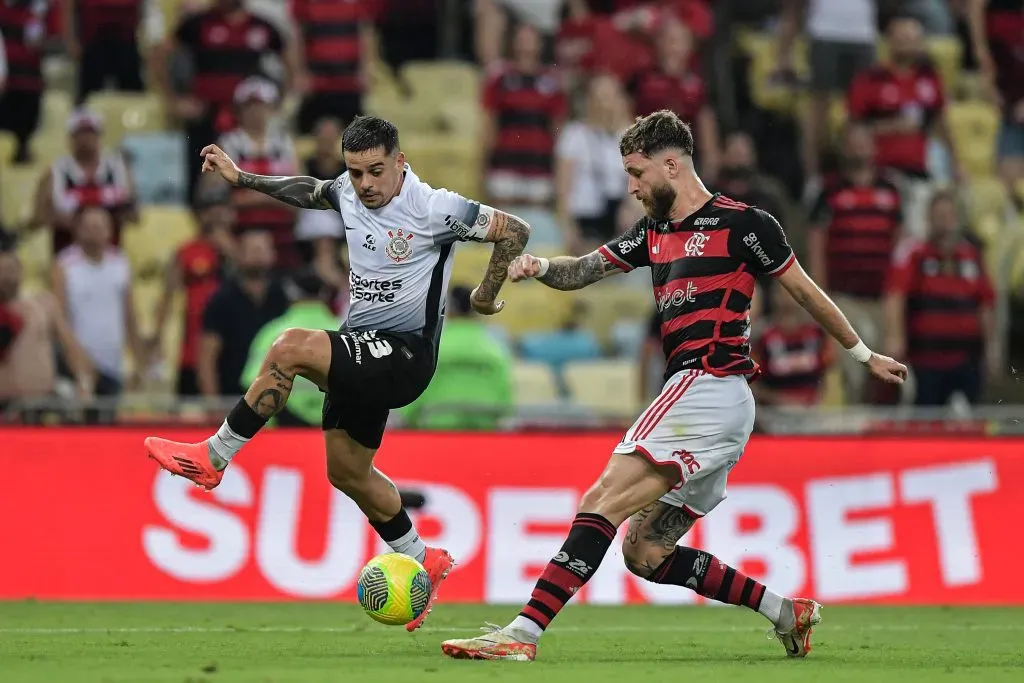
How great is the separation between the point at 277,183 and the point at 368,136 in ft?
3.04

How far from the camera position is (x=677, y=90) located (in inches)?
699

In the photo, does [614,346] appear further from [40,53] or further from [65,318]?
[40,53]

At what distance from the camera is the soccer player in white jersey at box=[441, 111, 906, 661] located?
8328 mm

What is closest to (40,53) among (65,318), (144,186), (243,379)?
(144,186)

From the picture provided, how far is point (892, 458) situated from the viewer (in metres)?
13.3

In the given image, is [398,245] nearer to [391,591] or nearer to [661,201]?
[661,201]

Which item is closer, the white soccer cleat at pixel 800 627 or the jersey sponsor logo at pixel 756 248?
the jersey sponsor logo at pixel 756 248

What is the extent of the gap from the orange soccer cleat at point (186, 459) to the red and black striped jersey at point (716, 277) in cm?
238

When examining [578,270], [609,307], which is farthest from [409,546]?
[609,307]

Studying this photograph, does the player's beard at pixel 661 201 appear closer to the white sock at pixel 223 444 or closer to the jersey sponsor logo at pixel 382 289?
the jersey sponsor logo at pixel 382 289

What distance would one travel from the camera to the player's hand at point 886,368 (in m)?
8.54

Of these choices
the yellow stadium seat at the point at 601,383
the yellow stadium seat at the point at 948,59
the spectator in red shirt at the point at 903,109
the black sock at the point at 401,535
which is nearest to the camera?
the black sock at the point at 401,535

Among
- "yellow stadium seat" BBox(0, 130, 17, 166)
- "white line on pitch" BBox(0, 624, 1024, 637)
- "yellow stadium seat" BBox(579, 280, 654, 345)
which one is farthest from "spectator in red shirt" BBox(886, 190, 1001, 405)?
"yellow stadium seat" BBox(0, 130, 17, 166)

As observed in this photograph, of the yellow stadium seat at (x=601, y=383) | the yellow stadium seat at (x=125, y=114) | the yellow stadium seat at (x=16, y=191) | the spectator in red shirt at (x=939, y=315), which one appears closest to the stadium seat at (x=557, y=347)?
the yellow stadium seat at (x=601, y=383)
